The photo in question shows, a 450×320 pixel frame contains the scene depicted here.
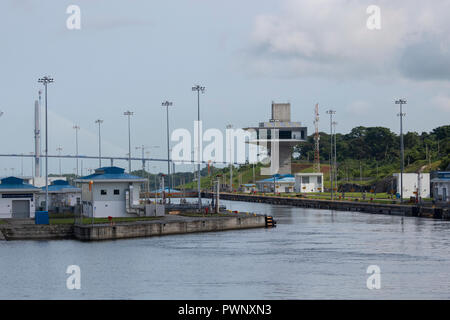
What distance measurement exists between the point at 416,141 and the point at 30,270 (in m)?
157

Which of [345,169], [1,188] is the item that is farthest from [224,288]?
[345,169]

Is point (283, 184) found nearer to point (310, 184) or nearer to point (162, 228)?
point (310, 184)

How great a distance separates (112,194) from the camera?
2795 inches

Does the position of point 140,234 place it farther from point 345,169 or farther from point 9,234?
point 345,169

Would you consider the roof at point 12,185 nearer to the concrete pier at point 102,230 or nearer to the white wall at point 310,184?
the concrete pier at point 102,230

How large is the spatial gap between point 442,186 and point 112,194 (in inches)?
1785

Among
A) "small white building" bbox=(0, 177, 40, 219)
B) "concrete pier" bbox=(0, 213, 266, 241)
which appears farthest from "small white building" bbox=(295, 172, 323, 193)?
"small white building" bbox=(0, 177, 40, 219)

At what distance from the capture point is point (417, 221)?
84500mm

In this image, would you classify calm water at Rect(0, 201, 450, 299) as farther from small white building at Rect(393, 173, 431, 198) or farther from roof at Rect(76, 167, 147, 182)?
small white building at Rect(393, 173, 431, 198)

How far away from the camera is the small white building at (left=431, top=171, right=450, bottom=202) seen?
313 ft

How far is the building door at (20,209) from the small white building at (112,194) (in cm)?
614

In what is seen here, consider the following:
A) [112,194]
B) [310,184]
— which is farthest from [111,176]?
[310,184]

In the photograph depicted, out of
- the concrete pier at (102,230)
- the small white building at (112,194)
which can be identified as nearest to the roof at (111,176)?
the small white building at (112,194)

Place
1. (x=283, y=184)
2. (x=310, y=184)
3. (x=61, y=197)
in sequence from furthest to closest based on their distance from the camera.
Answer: (x=283, y=184), (x=310, y=184), (x=61, y=197)
